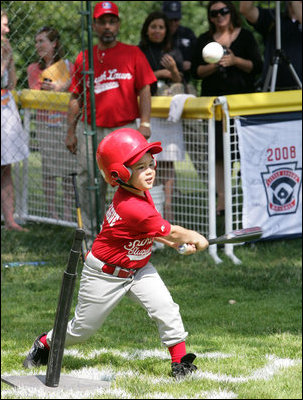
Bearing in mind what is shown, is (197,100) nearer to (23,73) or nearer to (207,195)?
(207,195)

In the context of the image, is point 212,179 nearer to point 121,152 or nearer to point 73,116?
point 73,116

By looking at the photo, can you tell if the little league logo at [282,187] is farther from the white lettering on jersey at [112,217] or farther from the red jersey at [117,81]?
the white lettering on jersey at [112,217]

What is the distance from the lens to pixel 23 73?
14.0 metres

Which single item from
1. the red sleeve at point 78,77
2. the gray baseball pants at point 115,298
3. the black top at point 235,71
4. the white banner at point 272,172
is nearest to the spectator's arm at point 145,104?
the red sleeve at point 78,77

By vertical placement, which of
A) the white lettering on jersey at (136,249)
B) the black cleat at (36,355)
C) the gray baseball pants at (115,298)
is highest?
the white lettering on jersey at (136,249)

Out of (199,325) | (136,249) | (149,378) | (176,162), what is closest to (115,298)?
(136,249)

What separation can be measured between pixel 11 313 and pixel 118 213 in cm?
213

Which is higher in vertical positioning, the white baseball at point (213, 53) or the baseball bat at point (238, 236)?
the white baseball at point (213, 53)

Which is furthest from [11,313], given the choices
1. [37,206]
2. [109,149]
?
[37,206]

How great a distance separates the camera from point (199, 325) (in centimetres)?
572

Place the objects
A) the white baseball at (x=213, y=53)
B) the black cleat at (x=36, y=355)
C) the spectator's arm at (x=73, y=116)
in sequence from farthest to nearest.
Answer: the spectator's arm at (x=73, y=116), the white baseball at (x=213, y=53), the black cleat at (x=36, y=355)

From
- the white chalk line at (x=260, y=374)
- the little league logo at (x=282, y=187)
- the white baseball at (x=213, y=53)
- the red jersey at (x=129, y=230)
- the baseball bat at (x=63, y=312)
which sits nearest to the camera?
the baseball bat at (x=63, y=312)

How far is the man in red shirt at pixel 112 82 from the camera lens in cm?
706

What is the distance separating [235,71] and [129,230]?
13.3ft
